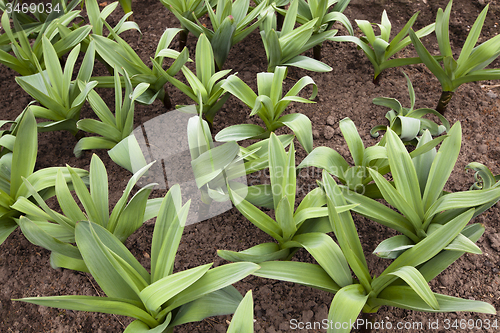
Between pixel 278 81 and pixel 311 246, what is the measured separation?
694 mm

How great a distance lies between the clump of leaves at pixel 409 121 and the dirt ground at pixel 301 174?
0.08 m

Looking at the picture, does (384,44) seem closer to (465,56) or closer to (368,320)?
(465,56)

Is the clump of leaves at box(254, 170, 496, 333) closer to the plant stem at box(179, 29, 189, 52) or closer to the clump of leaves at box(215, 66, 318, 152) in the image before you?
the clump of leaves at box(215, 66, 318, 152)

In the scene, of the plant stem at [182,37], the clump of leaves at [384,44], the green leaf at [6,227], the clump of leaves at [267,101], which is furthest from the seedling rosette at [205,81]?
the green leaf at [6,227]

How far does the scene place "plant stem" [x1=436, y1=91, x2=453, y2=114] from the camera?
1.62 meters

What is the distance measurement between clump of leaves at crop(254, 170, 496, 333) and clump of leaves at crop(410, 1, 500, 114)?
0.76 metres

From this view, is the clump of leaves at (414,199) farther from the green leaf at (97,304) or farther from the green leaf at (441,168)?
the green leaf at (97,304)

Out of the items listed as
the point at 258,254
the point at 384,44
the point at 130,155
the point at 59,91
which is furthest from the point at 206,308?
the point at 384,44

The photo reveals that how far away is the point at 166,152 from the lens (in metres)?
1.59

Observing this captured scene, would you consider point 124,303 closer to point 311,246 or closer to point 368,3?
point 311,246

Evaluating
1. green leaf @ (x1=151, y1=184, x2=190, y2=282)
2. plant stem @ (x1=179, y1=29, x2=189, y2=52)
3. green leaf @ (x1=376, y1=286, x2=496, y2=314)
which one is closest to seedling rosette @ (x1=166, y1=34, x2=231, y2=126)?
plant stem @ (x1=179, y1=29, x2=189, y2=52)

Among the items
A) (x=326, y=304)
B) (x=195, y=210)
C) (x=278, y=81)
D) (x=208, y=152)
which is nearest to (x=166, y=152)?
(x=195, y=210)

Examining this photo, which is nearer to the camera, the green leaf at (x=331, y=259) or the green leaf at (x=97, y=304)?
the green leaf at (x=97, y=304)

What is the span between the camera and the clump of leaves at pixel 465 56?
1.44 metres
